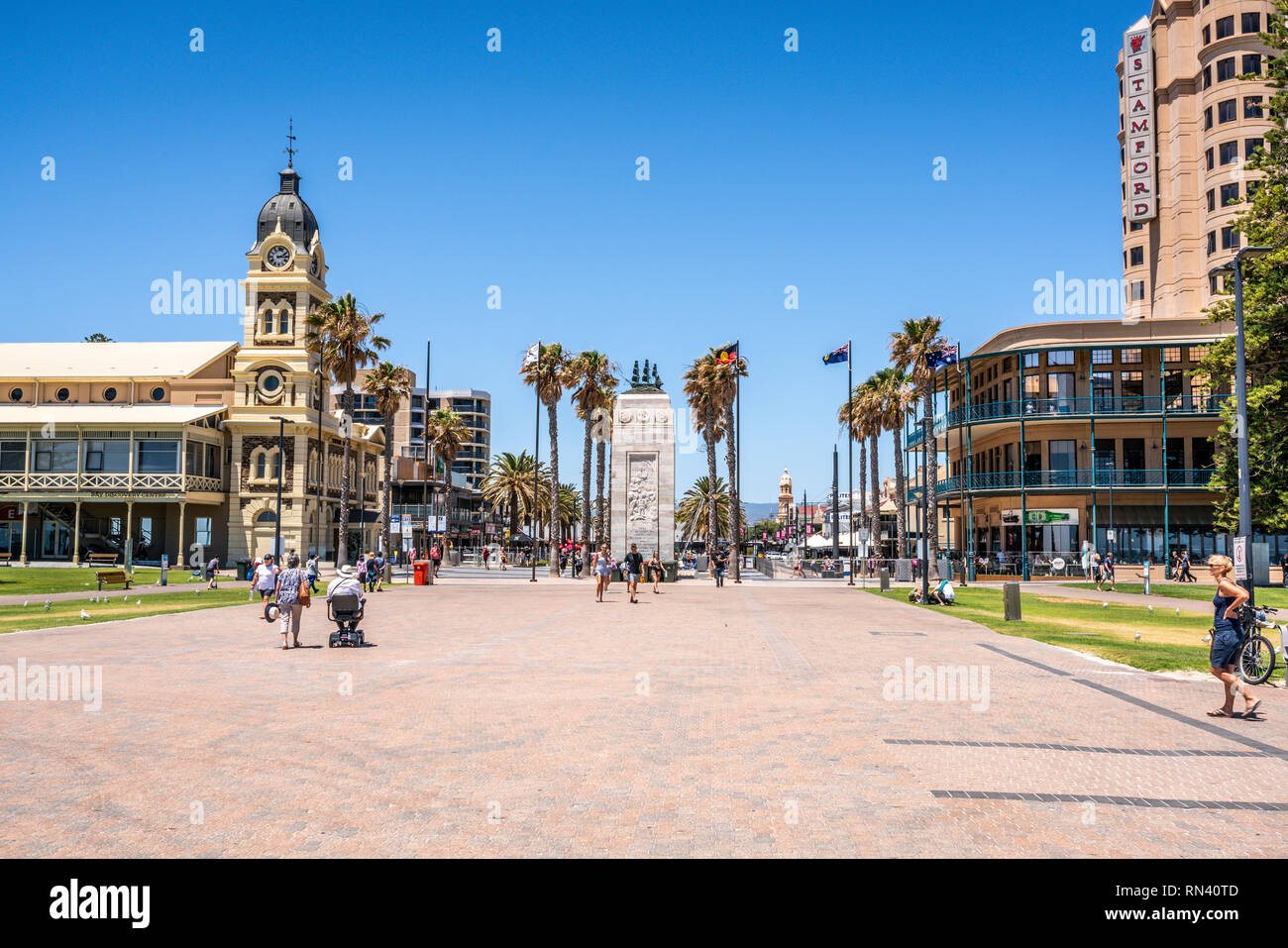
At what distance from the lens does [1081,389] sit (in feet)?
172

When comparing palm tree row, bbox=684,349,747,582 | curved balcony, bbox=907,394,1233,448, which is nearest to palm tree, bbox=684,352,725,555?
palm tree row, bbox=684,349,747,582

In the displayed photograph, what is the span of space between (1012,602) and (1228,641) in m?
12.1

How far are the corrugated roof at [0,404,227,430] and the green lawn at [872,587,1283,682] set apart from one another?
1706 inches

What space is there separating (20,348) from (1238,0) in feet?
279

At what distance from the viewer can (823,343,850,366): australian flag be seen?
43.3 m

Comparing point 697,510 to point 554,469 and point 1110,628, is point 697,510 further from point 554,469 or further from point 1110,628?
point 1110,628

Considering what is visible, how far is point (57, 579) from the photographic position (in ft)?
120

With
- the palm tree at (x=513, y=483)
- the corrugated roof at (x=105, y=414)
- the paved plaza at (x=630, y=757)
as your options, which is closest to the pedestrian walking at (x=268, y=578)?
the paved plaza at (x=630, y=757)

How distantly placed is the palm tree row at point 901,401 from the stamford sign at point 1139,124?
22.2 metres

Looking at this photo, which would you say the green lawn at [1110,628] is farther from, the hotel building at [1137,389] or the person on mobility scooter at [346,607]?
the hotel building at [1137,389]

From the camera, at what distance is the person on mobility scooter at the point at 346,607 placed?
15891 millimetres

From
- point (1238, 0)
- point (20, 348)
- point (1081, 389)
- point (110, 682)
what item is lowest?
point (110, 682)

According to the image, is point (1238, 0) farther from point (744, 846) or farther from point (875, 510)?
point (744, 846)
